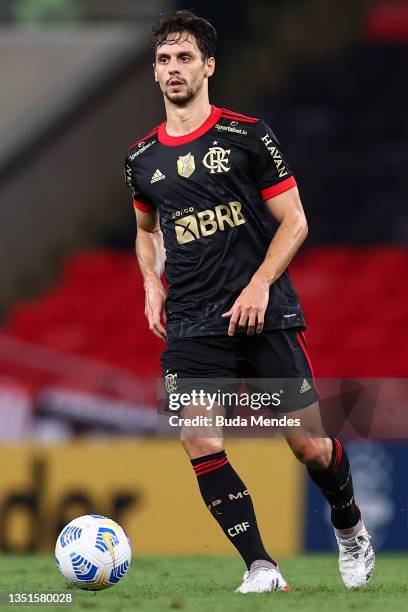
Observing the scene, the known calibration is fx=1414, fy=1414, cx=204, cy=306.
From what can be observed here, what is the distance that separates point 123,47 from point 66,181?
1.62 metres

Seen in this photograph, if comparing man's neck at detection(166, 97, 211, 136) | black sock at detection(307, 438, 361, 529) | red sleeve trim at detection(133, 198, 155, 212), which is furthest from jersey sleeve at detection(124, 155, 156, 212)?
black sock at detection(307, 438, 361, 529)

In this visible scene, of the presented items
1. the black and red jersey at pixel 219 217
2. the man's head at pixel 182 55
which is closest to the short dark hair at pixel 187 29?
the man's head at pixel 182 55

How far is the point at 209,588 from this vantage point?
5633 millimetres

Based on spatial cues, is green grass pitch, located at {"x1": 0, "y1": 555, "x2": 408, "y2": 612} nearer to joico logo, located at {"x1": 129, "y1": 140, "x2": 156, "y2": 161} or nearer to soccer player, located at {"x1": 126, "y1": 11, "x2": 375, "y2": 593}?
soccer player, located at {"x1": 126, "y1": 11, "x2": 375, "y2": 593}

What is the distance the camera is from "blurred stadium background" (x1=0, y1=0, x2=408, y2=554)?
1123 centimetres

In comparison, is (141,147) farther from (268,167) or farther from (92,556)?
(92,556)

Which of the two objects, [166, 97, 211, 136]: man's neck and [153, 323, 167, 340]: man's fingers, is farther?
[153, 323, 167, 340]: man's fingers

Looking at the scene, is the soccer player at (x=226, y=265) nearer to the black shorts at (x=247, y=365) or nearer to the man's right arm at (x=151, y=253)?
the black shorts at (x=247, y=365)

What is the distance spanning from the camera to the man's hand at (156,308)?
5.53 m

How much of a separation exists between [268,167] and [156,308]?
71 cm

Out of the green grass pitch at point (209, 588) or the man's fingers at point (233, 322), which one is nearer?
the green grass pitch at point (209, 588)

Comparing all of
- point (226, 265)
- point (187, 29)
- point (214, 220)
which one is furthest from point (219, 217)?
point (187, 29)

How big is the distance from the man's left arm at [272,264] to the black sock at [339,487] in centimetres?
60

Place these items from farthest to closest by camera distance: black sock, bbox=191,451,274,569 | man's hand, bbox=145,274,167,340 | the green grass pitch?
man's hand, bbox=145,274,167,340 → black sock, bbox=191,451,274,569 → the green grass pitch
